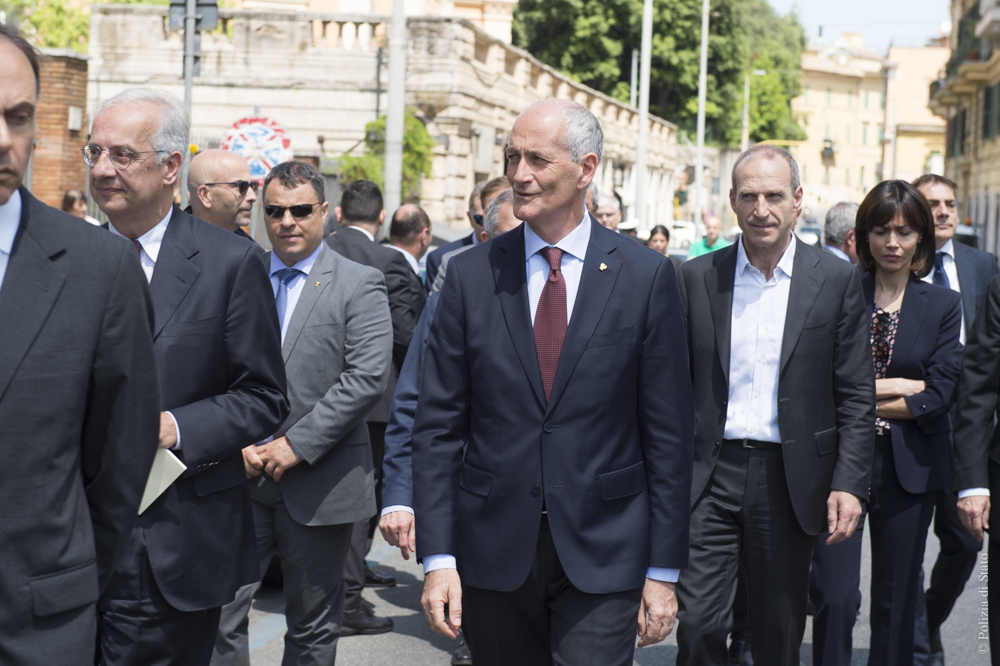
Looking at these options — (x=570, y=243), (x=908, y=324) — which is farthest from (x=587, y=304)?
(x=908, y=324)

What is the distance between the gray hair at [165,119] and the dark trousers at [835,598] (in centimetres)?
294

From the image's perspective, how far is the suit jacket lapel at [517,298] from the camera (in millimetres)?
3396

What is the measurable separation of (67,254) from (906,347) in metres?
3.95

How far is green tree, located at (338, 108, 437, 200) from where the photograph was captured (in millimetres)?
22438

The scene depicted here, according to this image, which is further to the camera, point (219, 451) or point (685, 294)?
point (685, 294)

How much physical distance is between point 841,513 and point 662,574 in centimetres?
136

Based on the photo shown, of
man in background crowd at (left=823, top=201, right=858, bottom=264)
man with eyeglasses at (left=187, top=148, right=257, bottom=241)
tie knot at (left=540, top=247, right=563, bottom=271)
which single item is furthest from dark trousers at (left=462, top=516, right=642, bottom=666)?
man in background crowd at (left=823, top=201, right=858, bottom=264)

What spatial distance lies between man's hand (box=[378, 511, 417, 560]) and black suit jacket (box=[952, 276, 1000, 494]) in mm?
2140

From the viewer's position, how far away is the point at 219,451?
3383mm

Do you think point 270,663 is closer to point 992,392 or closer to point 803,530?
point 803,530

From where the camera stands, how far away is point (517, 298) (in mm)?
3467

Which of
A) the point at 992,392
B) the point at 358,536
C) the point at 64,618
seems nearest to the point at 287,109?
the point at 358,536

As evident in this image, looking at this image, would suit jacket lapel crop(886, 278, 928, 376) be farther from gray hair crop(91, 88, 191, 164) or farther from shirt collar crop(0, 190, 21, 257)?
shirt collar crop(0, 190, 21, 257)

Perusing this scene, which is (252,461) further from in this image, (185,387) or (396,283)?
(396,283)
